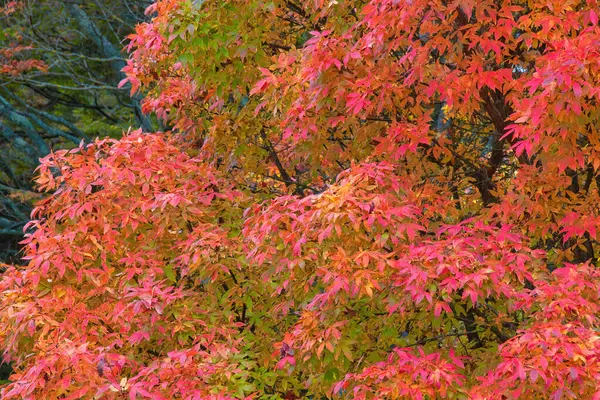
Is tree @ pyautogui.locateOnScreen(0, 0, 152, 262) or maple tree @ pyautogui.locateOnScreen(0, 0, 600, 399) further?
tree @ pyautogui.locateOnScreen(0, 0, 152, 262)

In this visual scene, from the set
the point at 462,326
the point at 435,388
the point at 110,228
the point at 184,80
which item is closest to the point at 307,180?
the point at 184,80

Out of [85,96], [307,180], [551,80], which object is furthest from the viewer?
[85,96]

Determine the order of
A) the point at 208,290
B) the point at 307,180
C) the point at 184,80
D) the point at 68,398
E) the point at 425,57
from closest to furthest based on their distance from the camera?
1. the point at 68,398
2. the point at 425,57
3. the point at 208,290
4. the point at 184,80
5. the point at 307,180

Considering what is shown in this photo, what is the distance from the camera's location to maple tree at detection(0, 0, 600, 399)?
4.30 metres

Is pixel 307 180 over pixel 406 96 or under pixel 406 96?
under

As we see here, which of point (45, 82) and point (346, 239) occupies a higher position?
point (45, 82)

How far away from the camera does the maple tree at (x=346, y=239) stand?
430cm

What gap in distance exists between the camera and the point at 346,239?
4.61 m

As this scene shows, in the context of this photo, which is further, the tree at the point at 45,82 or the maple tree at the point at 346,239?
the tree at the point at 45,82

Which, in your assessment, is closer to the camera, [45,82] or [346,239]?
[346,239]

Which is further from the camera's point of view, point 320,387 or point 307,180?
point 307,180

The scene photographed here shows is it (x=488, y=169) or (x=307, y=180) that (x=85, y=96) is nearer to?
(x=307, y=180)

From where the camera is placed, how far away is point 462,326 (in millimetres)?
6109

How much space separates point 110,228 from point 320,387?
1712 mm
